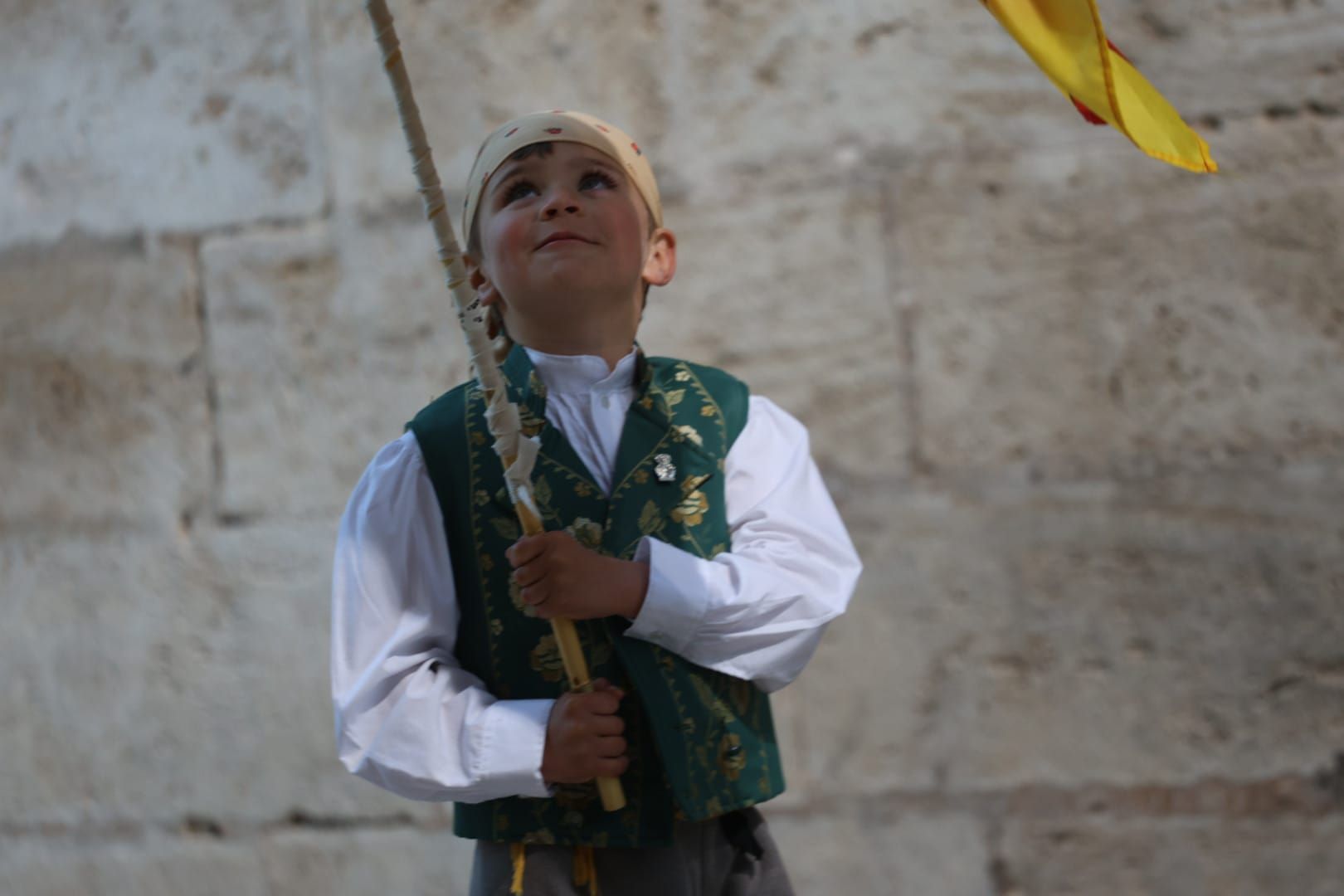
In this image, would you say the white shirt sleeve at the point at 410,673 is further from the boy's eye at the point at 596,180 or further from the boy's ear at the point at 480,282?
the boy's eye at the point at 596,180

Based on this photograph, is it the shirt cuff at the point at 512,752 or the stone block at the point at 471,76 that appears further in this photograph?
the stone block at the point at 471,76

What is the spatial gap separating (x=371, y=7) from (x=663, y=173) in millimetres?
1188

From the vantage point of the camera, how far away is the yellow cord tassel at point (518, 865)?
1.41 meters

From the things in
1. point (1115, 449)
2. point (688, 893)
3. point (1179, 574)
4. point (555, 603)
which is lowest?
point (1179, 574)

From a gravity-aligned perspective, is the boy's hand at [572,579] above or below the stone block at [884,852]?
above

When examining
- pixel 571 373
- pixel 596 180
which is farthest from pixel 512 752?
pixel 596 180

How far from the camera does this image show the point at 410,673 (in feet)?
4.65

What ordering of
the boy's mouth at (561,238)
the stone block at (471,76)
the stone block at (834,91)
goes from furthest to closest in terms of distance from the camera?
the stone block at (471,76) → the stone block at (834,91) → the boy's mouth at (561,238)

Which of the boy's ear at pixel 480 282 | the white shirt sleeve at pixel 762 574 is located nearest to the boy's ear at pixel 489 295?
the boy's ear at pixel 480 282

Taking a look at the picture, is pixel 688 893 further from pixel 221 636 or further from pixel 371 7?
pixel 221 636

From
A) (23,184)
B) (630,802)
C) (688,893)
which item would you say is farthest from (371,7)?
(23,184)

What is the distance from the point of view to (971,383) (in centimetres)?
236

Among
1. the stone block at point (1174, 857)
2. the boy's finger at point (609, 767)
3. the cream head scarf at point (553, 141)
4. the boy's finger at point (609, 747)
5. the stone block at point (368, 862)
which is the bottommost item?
the stone block at point (1174, 857)

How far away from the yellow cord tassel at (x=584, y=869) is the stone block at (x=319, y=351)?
1.20m
